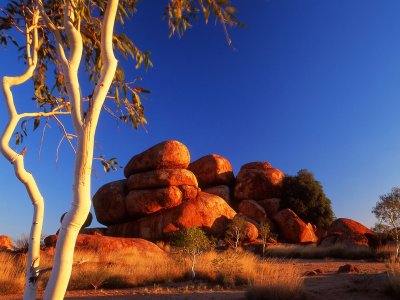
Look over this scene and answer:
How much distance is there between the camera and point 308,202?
39.8 m

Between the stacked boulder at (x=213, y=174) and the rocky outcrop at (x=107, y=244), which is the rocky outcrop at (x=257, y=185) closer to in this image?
the stacked boulder at (x=213, y=174)

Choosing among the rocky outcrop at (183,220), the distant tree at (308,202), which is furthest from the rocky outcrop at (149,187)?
the distant tree at (308,202)

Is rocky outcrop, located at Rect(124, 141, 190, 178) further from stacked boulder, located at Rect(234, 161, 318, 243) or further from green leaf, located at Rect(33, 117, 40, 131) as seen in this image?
green leaf, located at Rect(33, 117, 40, 131)

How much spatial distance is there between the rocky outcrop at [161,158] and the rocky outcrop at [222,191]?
4.19 m

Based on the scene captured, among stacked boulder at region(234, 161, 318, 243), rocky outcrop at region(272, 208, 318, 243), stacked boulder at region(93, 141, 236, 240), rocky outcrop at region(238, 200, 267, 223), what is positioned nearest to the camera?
stacked boulder at region(93, 141, 236, 240)

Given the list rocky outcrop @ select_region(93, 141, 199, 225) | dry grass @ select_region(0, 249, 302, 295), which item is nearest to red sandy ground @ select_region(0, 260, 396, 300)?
dry grass @ select_region(0, 249, 302, 295)

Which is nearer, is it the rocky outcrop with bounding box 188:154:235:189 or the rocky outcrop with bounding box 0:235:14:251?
the rocky outcrop with bounding box 0:235:14:251

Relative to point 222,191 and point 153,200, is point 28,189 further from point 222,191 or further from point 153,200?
point 222,191

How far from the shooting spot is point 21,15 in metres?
9.34

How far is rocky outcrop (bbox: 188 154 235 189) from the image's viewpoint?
41406mm

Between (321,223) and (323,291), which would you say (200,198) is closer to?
(321,223)

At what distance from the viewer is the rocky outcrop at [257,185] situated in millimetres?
39562

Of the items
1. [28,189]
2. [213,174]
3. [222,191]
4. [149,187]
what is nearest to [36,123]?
[28,189]

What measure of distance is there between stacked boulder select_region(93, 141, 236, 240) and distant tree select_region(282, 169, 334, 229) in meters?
7.10
